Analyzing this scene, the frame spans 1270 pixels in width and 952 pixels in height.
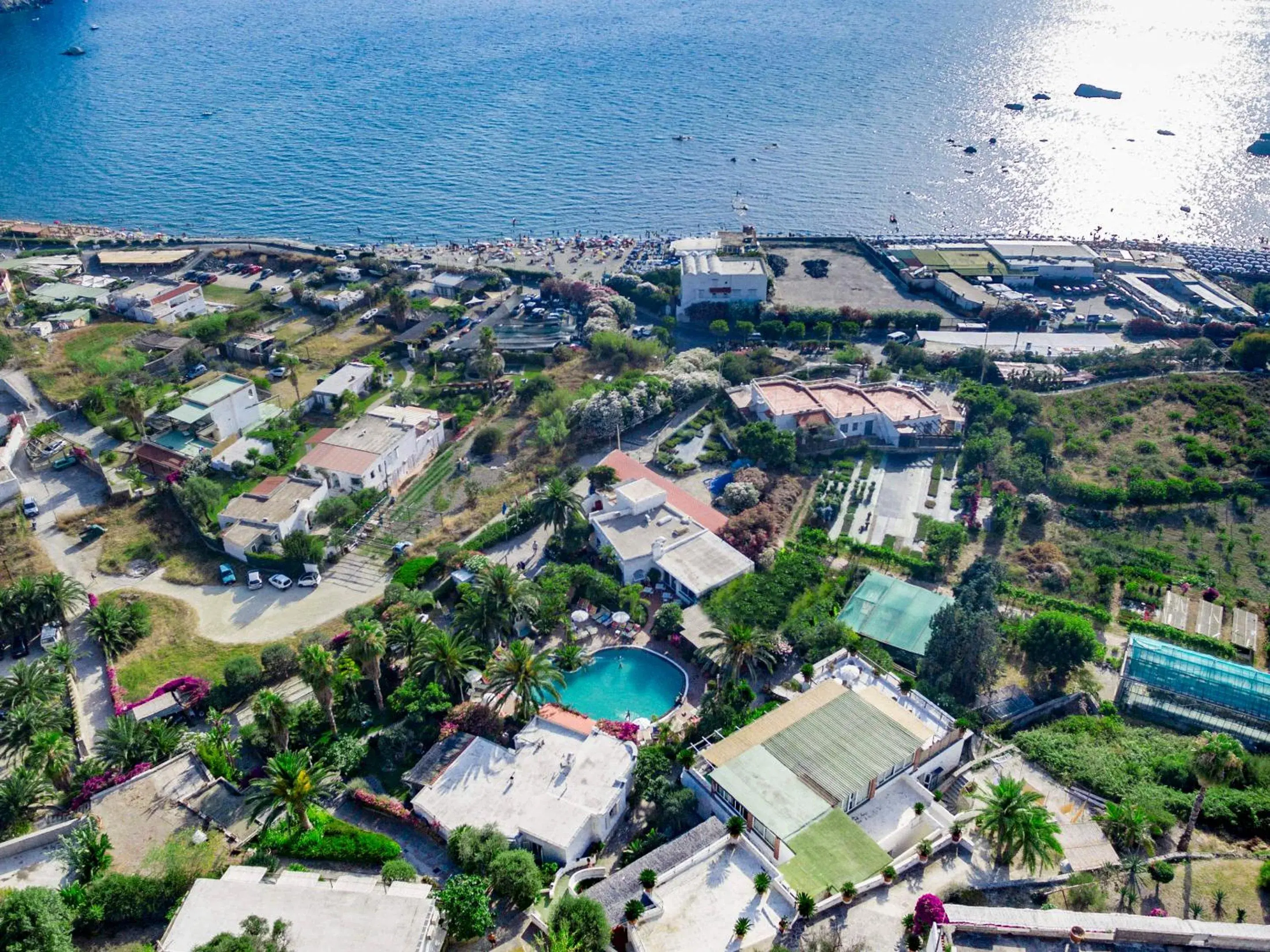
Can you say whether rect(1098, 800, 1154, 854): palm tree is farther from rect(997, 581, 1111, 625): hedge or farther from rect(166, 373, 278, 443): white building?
rect(166, 373, 278, 443): white building

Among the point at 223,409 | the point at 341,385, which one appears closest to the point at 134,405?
the point at 223,409

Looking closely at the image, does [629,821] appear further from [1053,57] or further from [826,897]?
[1053,57]

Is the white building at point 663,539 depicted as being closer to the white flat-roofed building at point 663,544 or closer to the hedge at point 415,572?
the white flat-roofed building at point 663,544

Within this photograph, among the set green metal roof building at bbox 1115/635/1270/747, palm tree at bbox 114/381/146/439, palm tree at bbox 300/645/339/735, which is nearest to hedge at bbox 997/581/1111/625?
green metal roof building at bbox 1115/635/1270/747

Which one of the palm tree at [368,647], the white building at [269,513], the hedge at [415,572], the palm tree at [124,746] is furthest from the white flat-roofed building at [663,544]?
the palm tree at [124,746]

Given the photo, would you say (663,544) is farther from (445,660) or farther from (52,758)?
(52,758)
